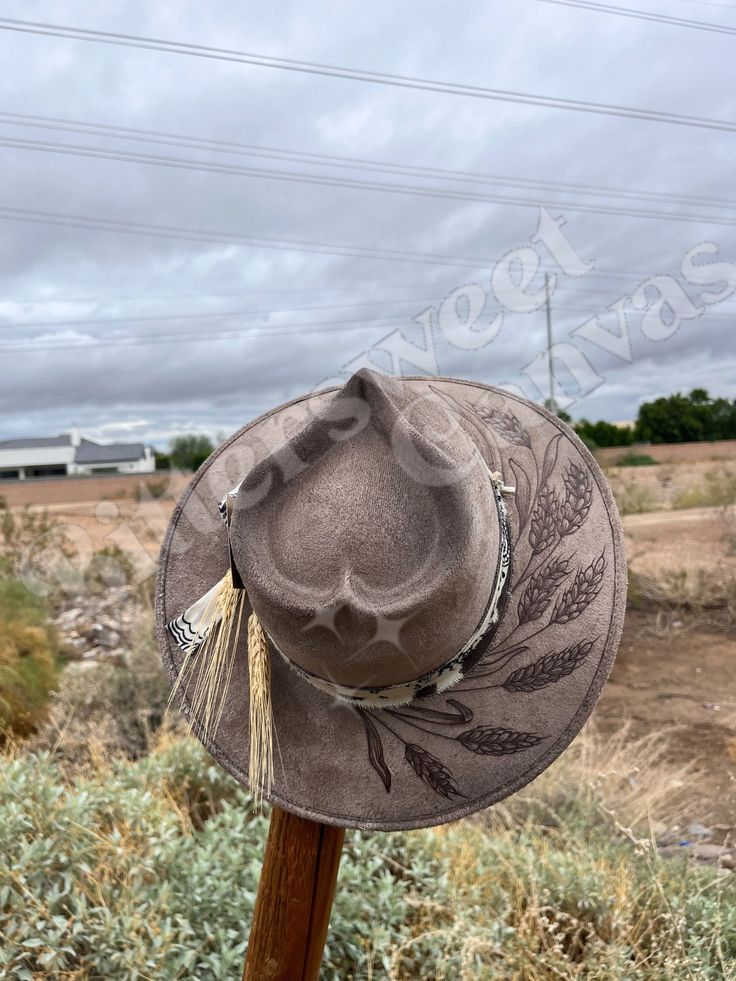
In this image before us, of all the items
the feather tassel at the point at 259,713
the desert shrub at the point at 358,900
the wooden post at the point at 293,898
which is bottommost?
the desert shrub at the point at 358,900

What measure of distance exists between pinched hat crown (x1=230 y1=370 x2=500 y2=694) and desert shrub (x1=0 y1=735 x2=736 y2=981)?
1548mm

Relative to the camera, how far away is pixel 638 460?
19.7 m

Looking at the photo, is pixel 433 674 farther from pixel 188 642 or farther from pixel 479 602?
pixel 188 642

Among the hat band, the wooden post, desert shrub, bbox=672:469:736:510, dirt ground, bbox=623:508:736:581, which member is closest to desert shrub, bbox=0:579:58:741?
the wooden post

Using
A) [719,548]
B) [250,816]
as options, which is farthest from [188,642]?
[719,548]

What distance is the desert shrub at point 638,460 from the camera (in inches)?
754

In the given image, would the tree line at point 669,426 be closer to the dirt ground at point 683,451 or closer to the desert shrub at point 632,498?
the dirt ground at point 683,451

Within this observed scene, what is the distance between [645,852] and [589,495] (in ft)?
5.83

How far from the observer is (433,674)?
1211 mm

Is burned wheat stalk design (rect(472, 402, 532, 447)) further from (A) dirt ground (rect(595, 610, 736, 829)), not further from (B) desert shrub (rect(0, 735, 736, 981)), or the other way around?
(A) dirt ground (rect(595, 610, 736, 829))

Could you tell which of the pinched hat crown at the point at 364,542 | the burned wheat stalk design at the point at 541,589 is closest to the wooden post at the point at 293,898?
the pinched hat crown at the point at 364,542

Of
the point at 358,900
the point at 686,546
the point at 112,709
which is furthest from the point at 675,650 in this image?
the point at 358,900

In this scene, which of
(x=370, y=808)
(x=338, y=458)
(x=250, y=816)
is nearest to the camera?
(x=338, y=458)

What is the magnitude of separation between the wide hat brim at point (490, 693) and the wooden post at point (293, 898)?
0.16 meters
